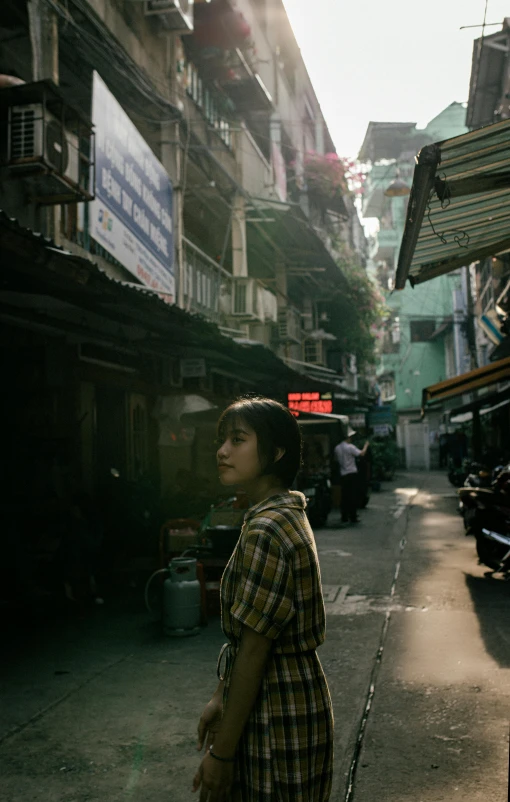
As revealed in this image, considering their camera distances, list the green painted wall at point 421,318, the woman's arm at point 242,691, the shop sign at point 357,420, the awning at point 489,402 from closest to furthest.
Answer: the woman's arm at point 242,691
the awning at point 489,402
the shop sign at point 357,420
the green painted wall at point 421,318

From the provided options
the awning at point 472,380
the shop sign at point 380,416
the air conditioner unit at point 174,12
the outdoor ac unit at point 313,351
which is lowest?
the awning at point 472,380

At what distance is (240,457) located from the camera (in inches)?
79.1

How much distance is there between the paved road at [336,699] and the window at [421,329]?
1657 inches

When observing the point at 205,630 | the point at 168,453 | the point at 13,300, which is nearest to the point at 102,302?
the point at 13,300

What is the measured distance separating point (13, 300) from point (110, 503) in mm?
4010

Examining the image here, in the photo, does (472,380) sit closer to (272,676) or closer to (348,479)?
(348,479)

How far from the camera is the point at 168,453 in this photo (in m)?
13.5

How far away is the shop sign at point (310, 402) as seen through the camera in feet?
60.7

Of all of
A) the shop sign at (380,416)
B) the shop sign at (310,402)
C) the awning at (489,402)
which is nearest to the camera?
the awning at (489,402)

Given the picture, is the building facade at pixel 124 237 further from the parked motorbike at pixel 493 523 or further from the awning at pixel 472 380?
the parked motorbike at pixel 493 523

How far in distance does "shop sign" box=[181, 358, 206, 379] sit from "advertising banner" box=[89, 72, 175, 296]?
1.24 metres

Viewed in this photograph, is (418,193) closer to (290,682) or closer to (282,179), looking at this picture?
(290,682)

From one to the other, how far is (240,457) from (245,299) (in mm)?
15157

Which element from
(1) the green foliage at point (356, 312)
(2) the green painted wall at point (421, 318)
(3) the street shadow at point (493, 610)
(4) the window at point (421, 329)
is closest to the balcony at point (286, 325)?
(1) the green foliage at point (356, 312)
